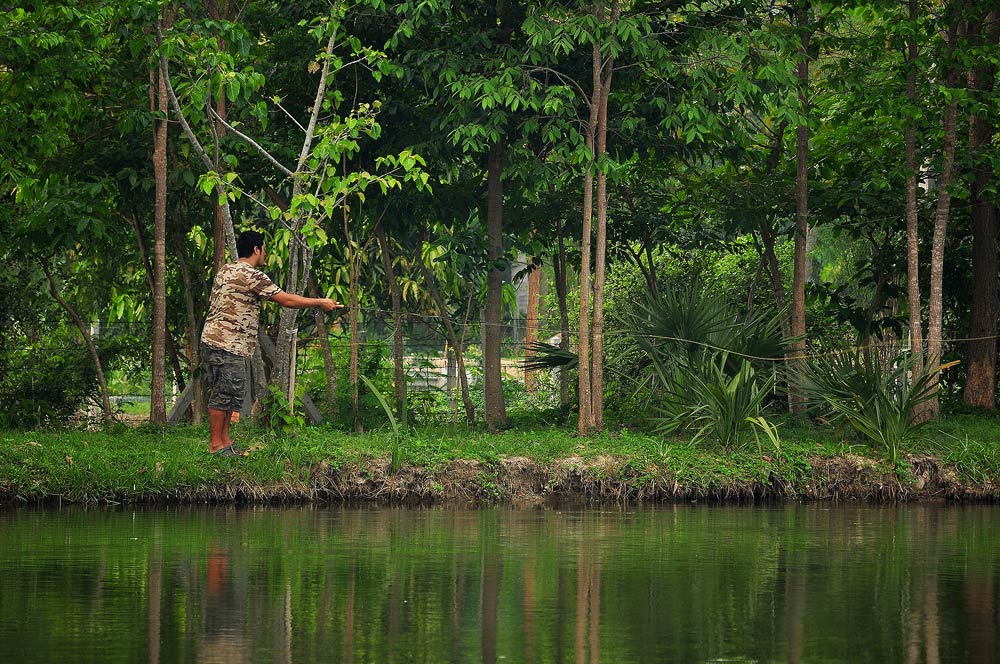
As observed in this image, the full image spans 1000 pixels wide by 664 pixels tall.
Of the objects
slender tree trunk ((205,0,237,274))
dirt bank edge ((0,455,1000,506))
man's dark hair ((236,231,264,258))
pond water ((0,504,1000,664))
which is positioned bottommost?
pond water ((0,504,1000,664))

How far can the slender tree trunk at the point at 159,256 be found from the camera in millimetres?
A: 16938

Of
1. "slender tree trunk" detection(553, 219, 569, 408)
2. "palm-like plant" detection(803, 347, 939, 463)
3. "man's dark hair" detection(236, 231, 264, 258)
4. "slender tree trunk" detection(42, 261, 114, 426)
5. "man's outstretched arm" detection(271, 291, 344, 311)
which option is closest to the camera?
"man's outstretched arm" detection(271, 291, 344, 311)

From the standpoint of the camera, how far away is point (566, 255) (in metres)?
22.4

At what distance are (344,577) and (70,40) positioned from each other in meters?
8.80

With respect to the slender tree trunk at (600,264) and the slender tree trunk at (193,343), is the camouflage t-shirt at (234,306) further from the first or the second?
the slender tree trunk at (600,264)

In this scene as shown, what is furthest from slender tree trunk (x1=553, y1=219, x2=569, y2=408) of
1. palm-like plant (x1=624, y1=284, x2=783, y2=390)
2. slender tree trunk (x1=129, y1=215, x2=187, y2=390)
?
slender tree trunk (x1=129, y1=215, x2=187, y2=390)

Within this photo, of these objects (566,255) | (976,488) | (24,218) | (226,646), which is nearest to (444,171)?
(566,255)

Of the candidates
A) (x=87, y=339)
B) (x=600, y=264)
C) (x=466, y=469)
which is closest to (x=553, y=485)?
(x=466, y=469)

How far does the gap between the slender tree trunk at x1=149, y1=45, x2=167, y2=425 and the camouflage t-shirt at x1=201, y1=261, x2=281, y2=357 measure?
268 centimetres

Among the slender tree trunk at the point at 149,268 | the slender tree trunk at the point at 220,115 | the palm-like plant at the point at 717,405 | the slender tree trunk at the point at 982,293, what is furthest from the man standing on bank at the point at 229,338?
the slender tree trunk at the point at 982,293

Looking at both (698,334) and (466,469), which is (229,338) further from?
(698,334)

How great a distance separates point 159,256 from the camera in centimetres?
1695

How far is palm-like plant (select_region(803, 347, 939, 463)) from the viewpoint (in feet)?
51.8

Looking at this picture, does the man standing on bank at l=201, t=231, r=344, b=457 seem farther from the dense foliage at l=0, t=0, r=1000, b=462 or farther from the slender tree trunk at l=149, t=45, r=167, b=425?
the slender tree trunk at l=149, t=45, r=167, b=425
